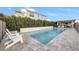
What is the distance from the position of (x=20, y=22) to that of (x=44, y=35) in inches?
16.6

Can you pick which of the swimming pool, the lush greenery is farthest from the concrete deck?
the lush greenery

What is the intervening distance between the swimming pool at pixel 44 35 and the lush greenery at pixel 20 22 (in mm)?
121

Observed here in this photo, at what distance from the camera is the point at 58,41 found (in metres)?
2.82

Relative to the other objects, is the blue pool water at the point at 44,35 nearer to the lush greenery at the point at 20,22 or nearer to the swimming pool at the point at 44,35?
the swimming pool at the point at 44,35

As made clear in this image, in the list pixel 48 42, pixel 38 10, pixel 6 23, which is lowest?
pixel 48 42

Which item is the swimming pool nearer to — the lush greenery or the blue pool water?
the blue pool water

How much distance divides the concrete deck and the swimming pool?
49 millimetres

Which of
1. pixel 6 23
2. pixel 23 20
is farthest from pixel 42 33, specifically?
pixel 6 23

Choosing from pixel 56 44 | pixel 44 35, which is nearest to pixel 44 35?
pixel 44 35

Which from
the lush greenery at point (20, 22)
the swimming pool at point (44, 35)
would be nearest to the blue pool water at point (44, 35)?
the swimming pool at point (44, 35)

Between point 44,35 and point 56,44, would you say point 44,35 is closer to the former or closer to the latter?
point 44,35

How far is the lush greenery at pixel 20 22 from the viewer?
9.18 ft
